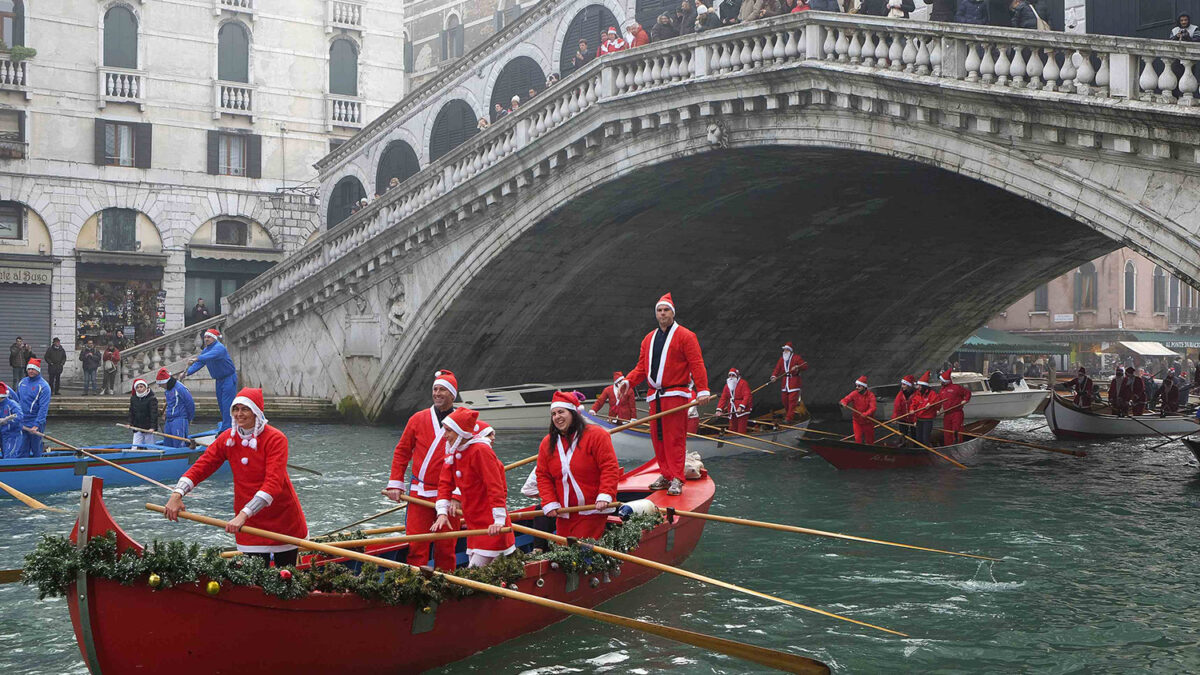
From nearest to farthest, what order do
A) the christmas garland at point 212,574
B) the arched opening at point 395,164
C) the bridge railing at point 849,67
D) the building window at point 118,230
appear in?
the christmas garland at point 212,574, the bridge railing at point 849,67, the arched opening at point 395,164, the building window at point 118,230

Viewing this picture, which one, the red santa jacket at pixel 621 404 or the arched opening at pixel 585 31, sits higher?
the arched opening at pixel 585 31

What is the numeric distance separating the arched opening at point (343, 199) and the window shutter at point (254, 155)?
8.41ft

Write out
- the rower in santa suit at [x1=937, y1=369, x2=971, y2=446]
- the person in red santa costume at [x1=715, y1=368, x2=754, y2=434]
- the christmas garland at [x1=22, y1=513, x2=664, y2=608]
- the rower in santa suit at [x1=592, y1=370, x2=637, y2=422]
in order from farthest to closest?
the person in red santa costume at [x1=715, y1=368, x2=754, y2=434] → the rower in santa suit at [x1=592, y1=370, x2=637, y2=422] → the rower in santa suit at [x1=937, y1=369, x2=971, y2=446] → the christmas garland at [x1=22, y1=513, x2=664, y2=608]

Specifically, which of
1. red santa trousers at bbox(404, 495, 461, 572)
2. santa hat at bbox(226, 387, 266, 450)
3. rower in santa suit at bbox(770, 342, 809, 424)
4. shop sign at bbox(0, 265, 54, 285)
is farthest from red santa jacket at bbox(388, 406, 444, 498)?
shop sign at bbox(0, 265, 54, 285)

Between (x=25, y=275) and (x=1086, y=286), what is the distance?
113 ft

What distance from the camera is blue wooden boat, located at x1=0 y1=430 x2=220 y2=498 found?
1262 centimetres

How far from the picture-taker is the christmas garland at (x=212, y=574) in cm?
552

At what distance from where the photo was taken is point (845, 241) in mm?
23000

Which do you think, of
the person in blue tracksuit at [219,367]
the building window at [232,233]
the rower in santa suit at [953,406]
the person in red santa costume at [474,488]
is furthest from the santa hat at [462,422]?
the building window at [232,233]

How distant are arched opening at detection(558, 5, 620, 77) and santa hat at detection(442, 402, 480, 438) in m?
14.5

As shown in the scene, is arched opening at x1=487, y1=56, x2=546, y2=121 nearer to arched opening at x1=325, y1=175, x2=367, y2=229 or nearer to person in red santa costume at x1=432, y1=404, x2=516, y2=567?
arched opening at x1=325, y1=175, x2=367, y2=229

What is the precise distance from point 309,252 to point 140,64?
9.99 meters

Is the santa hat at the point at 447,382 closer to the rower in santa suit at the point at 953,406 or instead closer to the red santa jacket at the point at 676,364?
the red santa jacket at the point at 676,364

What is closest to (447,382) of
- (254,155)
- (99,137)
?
(99,137)
